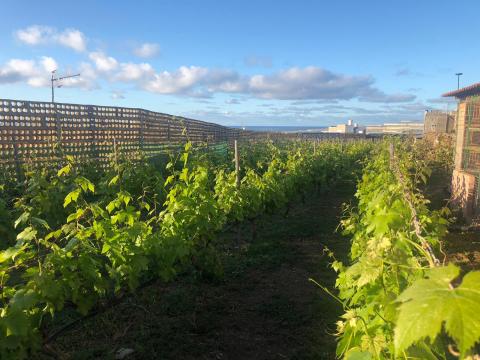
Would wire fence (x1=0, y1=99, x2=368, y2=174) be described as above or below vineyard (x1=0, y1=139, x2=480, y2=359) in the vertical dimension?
above

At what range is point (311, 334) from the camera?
14.3ft

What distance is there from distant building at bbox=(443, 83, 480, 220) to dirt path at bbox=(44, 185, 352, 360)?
4.49 m

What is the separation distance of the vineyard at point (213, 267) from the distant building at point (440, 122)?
812 inches

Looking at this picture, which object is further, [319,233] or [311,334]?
[319,233]

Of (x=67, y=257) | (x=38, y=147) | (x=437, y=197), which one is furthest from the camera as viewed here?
(x=437, y=197)

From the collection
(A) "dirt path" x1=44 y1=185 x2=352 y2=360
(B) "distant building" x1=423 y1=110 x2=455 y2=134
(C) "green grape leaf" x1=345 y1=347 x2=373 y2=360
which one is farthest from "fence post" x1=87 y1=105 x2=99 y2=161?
(B) "distant building" x1=423 y1=110 x2=455 y2=134

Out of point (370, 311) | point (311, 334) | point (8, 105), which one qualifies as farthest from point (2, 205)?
point (8, 105)

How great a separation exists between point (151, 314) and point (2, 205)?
2.44 meters

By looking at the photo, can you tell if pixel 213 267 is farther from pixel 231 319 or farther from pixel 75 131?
pixel 75 131

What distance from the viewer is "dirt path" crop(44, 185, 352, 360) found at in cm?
397

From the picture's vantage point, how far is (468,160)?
1002 centimetres

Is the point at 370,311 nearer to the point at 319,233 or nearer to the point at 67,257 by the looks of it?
the point at 67,257

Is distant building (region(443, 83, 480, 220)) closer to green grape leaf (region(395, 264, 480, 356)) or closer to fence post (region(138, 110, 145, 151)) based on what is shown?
green grape leaf (region(395, 264, 480, 356))

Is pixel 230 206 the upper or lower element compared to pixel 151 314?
upper
